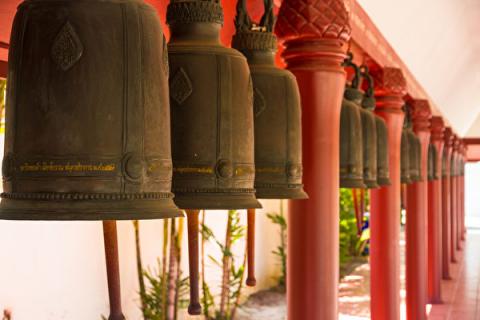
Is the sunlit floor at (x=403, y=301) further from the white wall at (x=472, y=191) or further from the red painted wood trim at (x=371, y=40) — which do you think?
the white wall at (x=472, y=191)

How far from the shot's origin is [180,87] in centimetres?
150

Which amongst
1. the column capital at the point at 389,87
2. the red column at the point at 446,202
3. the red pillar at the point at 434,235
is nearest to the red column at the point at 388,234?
the column capital at the point at 389,87

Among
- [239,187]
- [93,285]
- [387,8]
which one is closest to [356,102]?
[387,8]

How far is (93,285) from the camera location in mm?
6211

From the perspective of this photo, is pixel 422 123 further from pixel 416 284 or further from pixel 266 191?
pixel 266 191

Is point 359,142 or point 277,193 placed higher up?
point 359,142

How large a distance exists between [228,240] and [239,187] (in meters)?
6.53

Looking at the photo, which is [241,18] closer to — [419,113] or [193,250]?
[193,250]

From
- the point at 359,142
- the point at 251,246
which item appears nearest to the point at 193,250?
the point at 251,246

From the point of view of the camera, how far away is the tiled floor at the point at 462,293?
8039 millimetres

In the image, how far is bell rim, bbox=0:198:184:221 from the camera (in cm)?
115

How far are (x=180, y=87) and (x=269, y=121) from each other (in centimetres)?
42

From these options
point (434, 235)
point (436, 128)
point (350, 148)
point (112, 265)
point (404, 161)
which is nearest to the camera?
point (112, 265)

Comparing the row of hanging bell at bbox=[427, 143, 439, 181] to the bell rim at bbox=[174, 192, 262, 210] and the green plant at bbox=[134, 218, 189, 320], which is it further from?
the bell rim at bbox=[174, 192, 262, 210]
